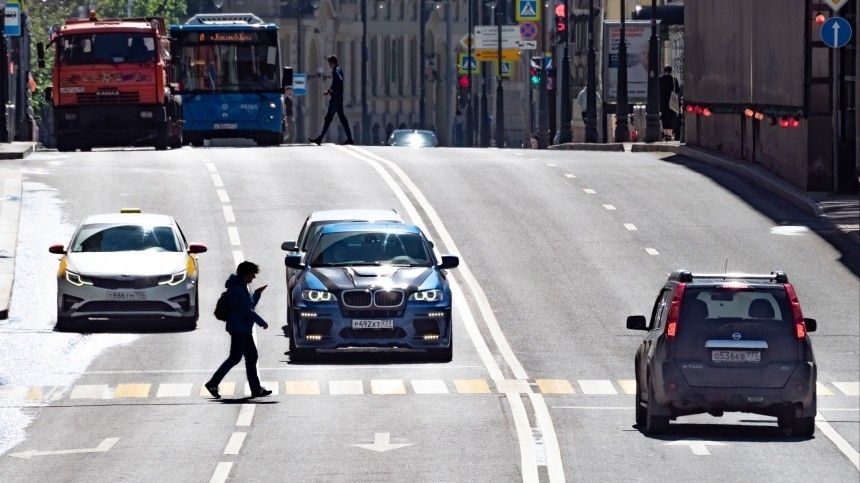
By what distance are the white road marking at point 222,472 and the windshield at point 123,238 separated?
1142 cm

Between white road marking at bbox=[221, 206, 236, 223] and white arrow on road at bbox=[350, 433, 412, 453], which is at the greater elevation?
white road marking at bbox=[221, 206, 236, 223]

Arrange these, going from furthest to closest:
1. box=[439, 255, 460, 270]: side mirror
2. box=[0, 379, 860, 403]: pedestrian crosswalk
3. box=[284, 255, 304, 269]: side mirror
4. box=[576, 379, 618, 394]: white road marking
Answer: box=[439, 255, 460, 270]: side mirror, box=[284, 255, 304, 269]: side mirror, box=[576, 379, 618, 394]: white road marking, box=[0, 379, 860, 403]: pedestrian crosswalk

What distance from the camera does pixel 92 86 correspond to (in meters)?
51.2

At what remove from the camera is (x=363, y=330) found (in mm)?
24812

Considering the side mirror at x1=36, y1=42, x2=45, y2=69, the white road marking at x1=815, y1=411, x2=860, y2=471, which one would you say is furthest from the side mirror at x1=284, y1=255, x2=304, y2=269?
the side mirror at x1=36, y1=42, x2=45, y2=69

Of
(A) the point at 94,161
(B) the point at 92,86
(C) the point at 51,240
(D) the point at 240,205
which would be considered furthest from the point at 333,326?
(B) the point at 92,86

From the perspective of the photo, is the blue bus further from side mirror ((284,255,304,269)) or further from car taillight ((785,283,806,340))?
car taillight ((785,283,806,340))

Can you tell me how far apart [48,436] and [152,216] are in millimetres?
10114

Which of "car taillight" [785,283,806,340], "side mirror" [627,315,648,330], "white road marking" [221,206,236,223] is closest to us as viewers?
"car taillight" [785,283,806,340]

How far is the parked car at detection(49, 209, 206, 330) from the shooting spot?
27.9 metres

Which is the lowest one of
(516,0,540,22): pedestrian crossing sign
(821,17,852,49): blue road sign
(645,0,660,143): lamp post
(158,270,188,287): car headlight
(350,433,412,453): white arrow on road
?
(350,433,412,453): white arrow on road

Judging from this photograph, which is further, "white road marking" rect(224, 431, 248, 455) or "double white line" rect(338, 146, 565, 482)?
"white road marking" rect(224, 431, 248, 455)

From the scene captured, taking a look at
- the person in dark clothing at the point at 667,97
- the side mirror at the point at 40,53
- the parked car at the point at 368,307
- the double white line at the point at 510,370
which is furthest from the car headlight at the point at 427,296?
the person in dark clothing at the point at 667,97

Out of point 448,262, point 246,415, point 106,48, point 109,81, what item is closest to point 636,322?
point 246,415
